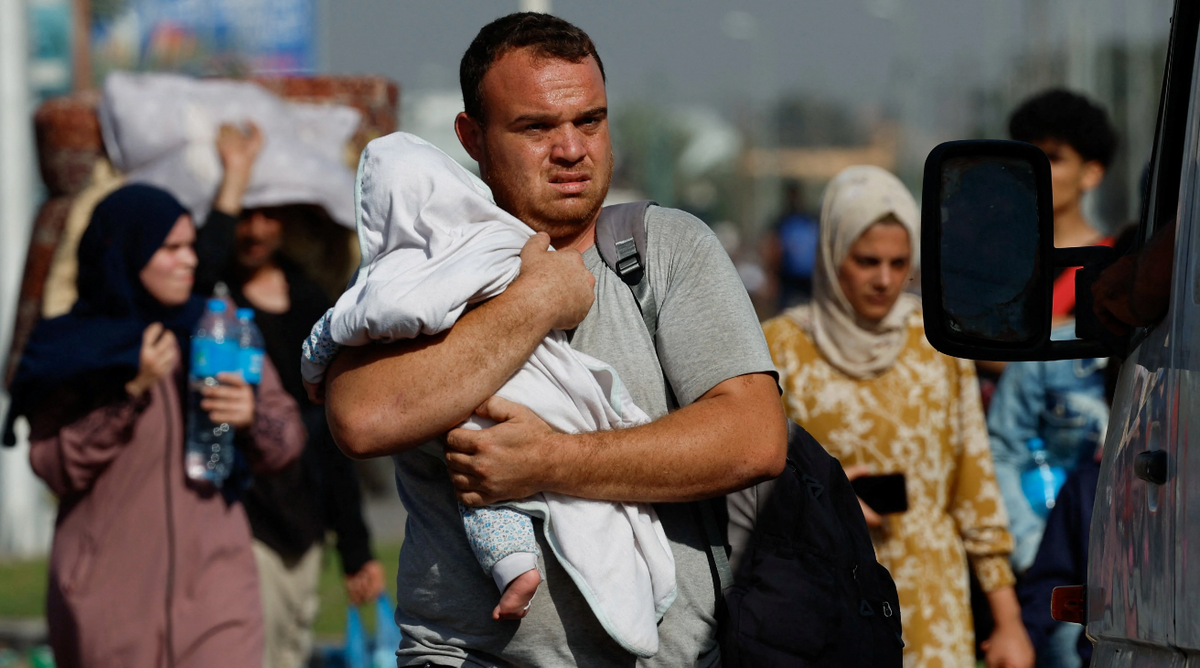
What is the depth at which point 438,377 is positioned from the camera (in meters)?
2.52

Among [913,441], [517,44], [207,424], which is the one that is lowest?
[913,441]

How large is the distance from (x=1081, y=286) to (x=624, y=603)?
0.93 metres

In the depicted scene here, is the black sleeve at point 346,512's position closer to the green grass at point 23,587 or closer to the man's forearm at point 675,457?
the green grass at point 23,587

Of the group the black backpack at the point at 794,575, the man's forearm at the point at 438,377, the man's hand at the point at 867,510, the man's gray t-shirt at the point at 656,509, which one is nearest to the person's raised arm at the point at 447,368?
the man's forearm at the point at 438,377

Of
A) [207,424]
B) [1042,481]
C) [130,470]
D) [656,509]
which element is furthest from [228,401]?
[1042,481]

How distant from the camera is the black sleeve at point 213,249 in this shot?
5.70 meters

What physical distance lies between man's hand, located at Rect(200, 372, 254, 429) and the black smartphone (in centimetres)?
203

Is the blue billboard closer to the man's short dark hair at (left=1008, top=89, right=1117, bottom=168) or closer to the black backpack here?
the man's short dark hair at (left=1008, top=89, right=1117, bottom=168)

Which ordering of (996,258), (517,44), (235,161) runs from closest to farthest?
(996,258) < (517,44) < (235,161)

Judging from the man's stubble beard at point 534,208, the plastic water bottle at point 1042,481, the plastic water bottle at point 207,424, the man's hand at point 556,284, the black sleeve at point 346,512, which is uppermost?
the man's stubble beard at point 534,208

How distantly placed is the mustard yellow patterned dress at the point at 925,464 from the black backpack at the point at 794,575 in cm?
156

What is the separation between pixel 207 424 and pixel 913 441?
2.29 metres

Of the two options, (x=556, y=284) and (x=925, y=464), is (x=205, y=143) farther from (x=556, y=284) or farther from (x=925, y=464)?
(x=556, y=284)

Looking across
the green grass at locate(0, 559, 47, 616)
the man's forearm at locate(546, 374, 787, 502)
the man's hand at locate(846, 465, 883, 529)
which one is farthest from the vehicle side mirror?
the green grass at locate(0, 559, 47, 616)
